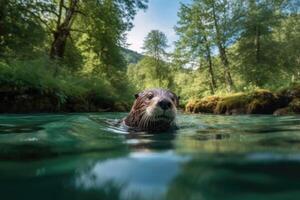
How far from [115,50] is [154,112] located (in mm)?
23556

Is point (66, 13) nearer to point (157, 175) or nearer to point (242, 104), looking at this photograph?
point (242, 104)

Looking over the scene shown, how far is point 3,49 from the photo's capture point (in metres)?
16.5

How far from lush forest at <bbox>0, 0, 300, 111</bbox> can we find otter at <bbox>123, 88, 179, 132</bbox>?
350 inches

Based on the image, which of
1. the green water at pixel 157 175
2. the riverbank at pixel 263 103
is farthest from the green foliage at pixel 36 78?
the green water at pixel 157 175

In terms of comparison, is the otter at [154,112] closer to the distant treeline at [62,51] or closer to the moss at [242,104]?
the distant treeline at [62,51]

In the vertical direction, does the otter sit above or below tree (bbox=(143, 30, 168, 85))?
below

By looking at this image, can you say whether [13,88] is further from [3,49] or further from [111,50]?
[111,50]

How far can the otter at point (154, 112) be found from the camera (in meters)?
4.96

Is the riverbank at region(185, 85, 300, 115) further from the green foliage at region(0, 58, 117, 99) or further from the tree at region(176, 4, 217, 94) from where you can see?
the tree at region(176, 4, 217, 94)

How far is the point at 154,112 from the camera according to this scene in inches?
195

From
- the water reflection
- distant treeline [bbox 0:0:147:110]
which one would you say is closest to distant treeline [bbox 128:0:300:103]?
distant treeline [bbox 0:0:147:110]

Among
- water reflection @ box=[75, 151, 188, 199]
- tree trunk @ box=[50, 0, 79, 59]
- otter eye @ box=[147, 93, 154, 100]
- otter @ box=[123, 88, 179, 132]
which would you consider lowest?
water reflection @ box=[75, 151, 188, 199]

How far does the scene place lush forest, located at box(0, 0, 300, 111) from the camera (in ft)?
51.7

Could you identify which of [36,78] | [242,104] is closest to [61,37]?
[36,78]
